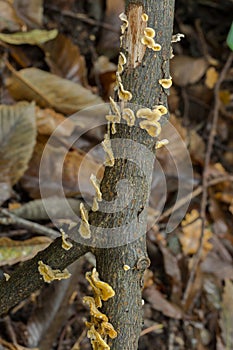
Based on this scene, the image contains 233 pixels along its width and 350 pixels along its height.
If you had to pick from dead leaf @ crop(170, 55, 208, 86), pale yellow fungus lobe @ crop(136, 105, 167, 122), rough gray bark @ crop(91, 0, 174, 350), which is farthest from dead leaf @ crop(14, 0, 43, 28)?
pale yellow fungus lobe @ crop(136, 105, 167, 122)

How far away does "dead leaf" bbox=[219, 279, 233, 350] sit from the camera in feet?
4.98

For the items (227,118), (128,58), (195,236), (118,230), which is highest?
(128,58)

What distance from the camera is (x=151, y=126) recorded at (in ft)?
2.79

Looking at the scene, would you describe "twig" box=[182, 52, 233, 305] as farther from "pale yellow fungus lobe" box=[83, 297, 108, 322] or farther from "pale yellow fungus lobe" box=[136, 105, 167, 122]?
"pale yellow fungus lobe" box=[136, 105, 167, 122]

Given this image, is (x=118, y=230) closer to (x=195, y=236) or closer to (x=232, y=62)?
(x=195, y=236)

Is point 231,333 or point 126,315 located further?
point 231,333

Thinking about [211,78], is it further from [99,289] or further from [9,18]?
[99,289]

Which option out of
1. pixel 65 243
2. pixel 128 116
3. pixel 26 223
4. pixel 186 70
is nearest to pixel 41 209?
pixel 26 223

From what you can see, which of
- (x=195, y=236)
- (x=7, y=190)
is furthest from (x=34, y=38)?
(x=195, y=236)

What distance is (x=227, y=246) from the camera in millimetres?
1729

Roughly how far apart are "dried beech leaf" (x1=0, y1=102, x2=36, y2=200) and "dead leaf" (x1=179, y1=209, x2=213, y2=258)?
62 centimetres

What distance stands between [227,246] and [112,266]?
95cm

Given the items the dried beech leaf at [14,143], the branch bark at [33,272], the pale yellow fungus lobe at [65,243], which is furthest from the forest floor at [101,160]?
the pale yellow fungus lobe at [65,243]

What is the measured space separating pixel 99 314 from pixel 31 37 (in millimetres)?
1007
